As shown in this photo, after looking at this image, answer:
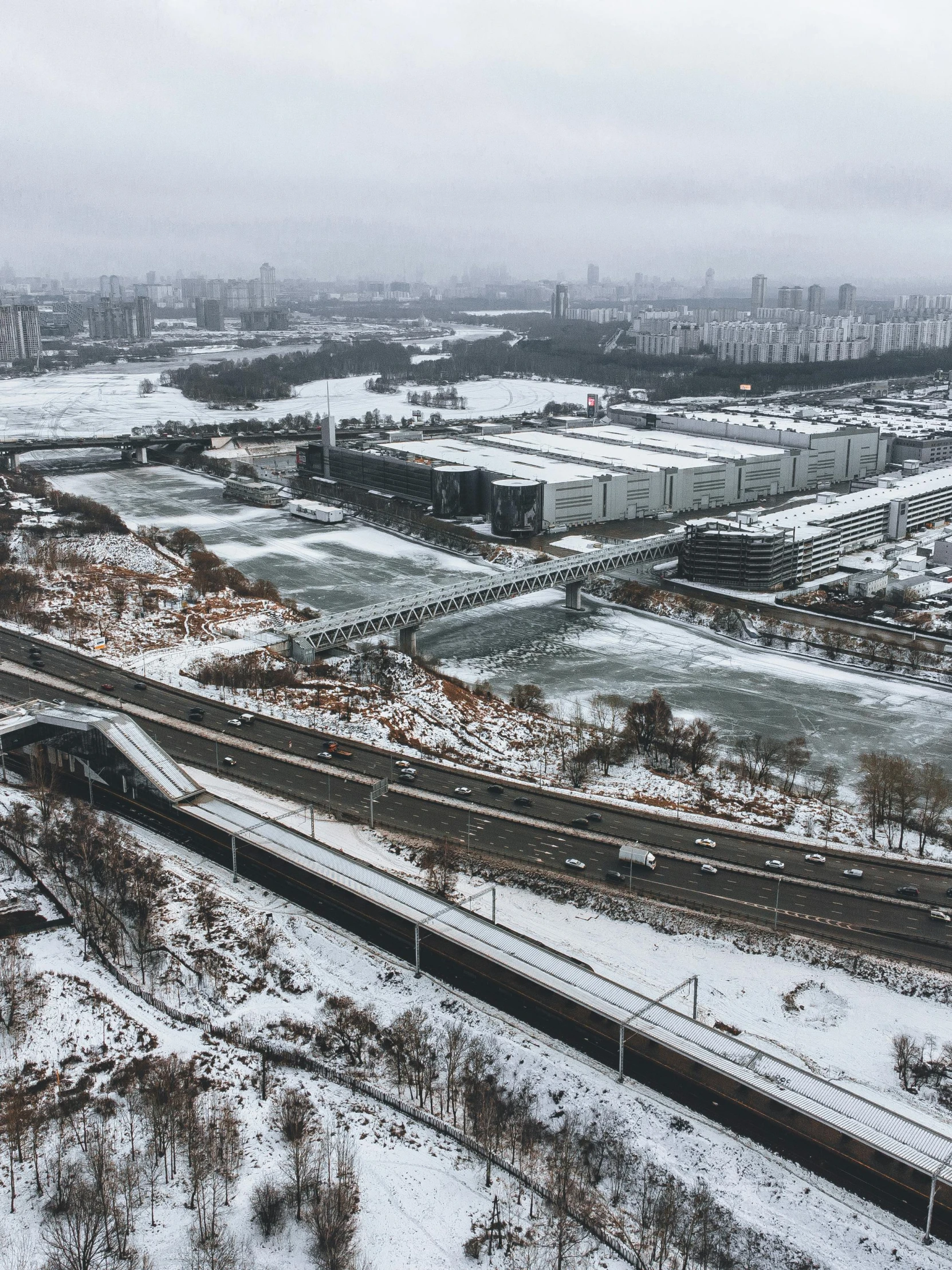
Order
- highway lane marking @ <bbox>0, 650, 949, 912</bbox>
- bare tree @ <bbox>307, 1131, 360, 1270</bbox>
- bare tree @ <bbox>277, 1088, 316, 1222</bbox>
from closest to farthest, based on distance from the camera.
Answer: bare tree @ <bbox>307, 1131, 360, 1270</bbox>, bare tree @ <bbox>277, 1088, 316, 1222</bbox>, highway lane marking @ <bbox>0, 650, 949, 912</bbox>

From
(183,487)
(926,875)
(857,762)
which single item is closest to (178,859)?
(926,875)

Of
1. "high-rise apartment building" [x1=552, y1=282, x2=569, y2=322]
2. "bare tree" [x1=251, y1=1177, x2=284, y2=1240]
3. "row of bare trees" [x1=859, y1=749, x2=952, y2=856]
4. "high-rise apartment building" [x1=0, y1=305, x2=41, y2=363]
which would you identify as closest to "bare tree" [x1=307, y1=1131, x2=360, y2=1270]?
"bare tree" [x1=251, y1=1177, x2=284, y2=1240]

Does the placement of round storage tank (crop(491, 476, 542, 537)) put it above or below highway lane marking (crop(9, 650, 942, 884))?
above

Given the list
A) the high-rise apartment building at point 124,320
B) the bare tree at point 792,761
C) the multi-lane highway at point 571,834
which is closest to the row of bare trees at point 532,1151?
the multi-lane highway at point 571,834

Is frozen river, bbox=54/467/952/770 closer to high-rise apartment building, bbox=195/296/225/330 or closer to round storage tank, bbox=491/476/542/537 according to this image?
round storage tank, bbox=491/476/542/537

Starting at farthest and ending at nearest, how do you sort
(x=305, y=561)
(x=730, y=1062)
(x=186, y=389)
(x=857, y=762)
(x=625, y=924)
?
(x=186, y=389) < (x=305, y=561) < (x=857, y=762) < (x=625, y=924) < (x=730, y=1062)

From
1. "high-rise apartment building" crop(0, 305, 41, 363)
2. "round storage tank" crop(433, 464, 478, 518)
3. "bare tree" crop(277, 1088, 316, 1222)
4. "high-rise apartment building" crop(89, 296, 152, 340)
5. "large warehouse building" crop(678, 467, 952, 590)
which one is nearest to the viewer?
"bare tree" crop(277, 1088, 316, 1222)

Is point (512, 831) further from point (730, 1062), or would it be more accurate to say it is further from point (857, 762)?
point (857, 762)
